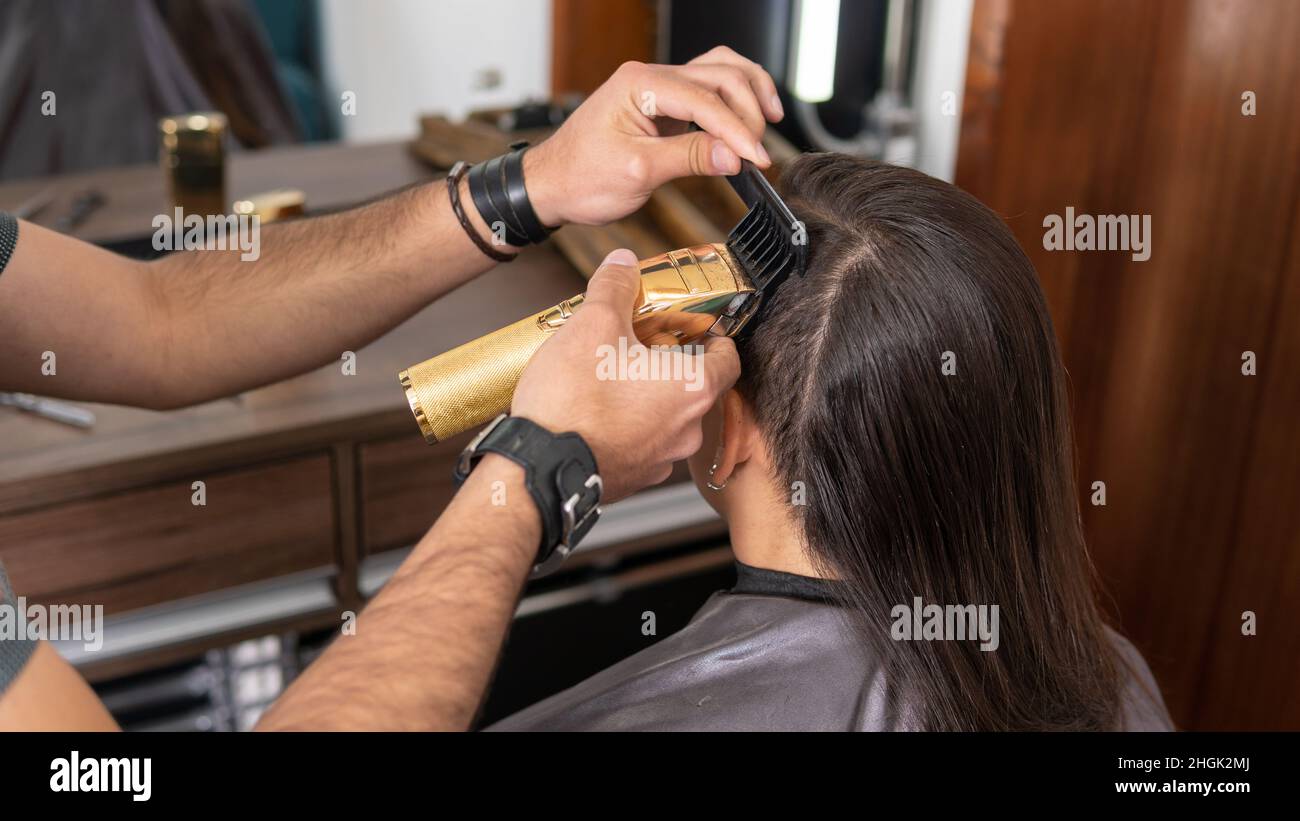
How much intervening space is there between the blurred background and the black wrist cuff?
405 mm

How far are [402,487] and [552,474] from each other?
861 mm

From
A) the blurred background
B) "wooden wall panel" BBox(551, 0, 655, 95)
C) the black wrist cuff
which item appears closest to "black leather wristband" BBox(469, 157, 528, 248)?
the black wrist cuff

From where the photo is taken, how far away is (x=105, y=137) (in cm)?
297

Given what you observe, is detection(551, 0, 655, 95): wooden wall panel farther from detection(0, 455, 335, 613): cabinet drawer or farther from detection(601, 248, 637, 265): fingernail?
detection(601, 248, 637, 265): fingernail

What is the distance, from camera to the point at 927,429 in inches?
39.2

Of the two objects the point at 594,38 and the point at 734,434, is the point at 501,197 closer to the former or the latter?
the point at 734,434

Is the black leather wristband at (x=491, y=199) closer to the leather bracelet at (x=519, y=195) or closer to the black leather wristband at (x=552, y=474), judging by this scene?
the leather bracelet at (x=519, y=195)

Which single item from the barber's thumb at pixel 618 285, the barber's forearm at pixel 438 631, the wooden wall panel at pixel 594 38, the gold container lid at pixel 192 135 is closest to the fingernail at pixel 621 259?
the barber's thumb at pixel 618 285

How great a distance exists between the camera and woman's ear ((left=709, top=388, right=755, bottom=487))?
1.08m

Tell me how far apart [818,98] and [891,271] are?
4.76 ft
